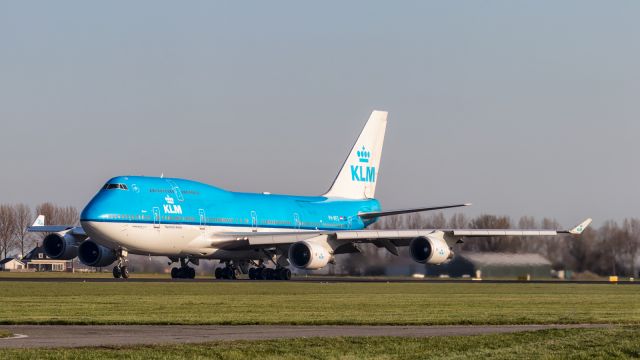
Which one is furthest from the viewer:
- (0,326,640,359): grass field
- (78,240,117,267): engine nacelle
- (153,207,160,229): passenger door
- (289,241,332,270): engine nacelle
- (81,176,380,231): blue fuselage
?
(78,240,117,267): engine nacelle

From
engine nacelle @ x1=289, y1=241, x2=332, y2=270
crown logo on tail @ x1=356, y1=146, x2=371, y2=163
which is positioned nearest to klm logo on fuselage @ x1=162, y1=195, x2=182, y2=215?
engine nacelle @ x1=289, y1=241, x2=332, y2=270

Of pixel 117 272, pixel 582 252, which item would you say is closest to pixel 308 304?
pixel 117 272

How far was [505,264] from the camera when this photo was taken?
74.0m

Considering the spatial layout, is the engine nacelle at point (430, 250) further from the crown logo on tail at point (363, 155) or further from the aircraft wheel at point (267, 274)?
the crown logo on tail at point (363, 155)

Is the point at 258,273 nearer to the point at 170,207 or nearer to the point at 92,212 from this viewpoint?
the point at 170,207

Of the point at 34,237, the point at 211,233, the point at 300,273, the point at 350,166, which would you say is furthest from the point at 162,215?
the point at 34,237

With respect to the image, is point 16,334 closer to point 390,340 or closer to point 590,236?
point 390,340

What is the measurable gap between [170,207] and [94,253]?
299 inches

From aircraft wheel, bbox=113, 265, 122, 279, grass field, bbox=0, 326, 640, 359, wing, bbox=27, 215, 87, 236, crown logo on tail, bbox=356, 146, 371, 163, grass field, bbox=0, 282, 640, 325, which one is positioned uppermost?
crown logo on tail, bbox=356, 146, 371, 163

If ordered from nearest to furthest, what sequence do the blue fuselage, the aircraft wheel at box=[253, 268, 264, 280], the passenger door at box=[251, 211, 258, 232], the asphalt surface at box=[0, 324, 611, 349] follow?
the asphalt surface at box=[0, 324, 611, 349] < the blue fuselage < the aircraft wheel at box=[253, 268, 264, 280] < the passenger door at box=[251, 211, 258, 232]

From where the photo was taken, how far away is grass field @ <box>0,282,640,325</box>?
3238 centimetres

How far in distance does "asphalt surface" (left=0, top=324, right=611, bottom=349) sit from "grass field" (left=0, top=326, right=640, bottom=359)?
1.38 metres

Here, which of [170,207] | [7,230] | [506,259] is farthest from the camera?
[7,230]

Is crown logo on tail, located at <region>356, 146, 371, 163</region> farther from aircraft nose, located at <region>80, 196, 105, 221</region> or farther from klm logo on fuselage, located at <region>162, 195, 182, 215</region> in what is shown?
aircraft nose, located at <region>80, 196, 105, 221</region>
